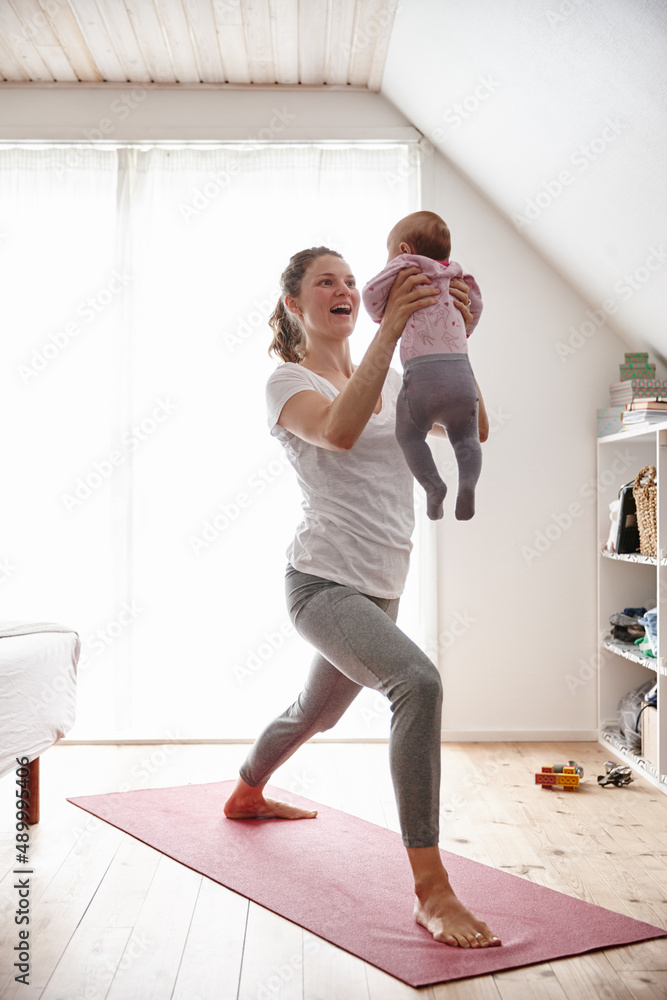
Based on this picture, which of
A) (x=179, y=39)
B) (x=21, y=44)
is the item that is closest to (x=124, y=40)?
(x=179, y=39)

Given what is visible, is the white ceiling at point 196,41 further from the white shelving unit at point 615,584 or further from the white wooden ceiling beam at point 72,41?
the white shelving unit at point 615,584

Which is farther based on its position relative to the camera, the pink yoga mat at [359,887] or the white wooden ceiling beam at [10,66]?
the white wooden ceiling beam at [10,66]

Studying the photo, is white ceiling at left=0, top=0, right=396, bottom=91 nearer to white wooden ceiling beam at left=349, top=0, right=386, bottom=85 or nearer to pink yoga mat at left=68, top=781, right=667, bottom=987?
white wooden ceiling beam at left=349, top=0, right=386, bottom=85

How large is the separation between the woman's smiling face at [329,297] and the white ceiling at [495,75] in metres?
Answer: 0.85

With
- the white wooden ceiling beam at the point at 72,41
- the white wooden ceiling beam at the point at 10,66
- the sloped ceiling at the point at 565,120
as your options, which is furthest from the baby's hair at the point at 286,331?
the white wooden ceiling beam at the point at 10,66

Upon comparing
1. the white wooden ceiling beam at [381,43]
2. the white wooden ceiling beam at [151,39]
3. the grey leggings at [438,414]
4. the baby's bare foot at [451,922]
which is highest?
the white wooden ceiling beam at [151,39]

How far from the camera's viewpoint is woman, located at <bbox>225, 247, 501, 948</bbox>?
5.57ft

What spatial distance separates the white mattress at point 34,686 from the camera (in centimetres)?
208

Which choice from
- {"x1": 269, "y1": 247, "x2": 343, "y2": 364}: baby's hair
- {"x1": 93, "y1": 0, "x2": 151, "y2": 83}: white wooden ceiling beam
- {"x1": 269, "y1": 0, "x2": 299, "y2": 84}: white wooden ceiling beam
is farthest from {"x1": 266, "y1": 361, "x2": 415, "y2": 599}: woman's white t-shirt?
{"x1": 93, "y1": 0, "x2": 151, "y2": 83}: white wooden ceiling beam

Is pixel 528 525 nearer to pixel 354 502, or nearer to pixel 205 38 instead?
pixel 354 502

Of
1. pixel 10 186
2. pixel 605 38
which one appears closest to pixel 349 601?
pixel 605 38

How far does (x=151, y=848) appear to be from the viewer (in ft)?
7.59

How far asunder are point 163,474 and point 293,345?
1427 mm

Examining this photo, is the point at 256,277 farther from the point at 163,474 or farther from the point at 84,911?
the point at 84,911
